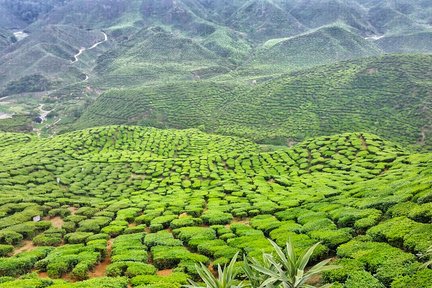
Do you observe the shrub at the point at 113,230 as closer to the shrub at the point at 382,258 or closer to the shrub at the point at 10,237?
the shrub at the point at 10,237

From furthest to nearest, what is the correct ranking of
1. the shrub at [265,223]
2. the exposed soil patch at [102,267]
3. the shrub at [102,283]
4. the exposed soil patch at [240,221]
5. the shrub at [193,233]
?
the exposed soil patch at [240,221] → the shrub at [193,233] → the shrub at [265,223] → the exposed soil patch at [102,267] → the shrub at [102,283]

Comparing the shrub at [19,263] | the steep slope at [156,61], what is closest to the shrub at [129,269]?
the shrub at [19,263]

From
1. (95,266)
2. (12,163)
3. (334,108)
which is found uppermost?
(334,108)

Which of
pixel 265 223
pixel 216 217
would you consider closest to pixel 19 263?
pixel 216 217

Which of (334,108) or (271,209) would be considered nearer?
(271,209)

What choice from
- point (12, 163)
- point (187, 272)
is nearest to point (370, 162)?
point (187, 272)

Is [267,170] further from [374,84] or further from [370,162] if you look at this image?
[374,84]

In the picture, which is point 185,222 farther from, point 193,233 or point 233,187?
point 233,187
